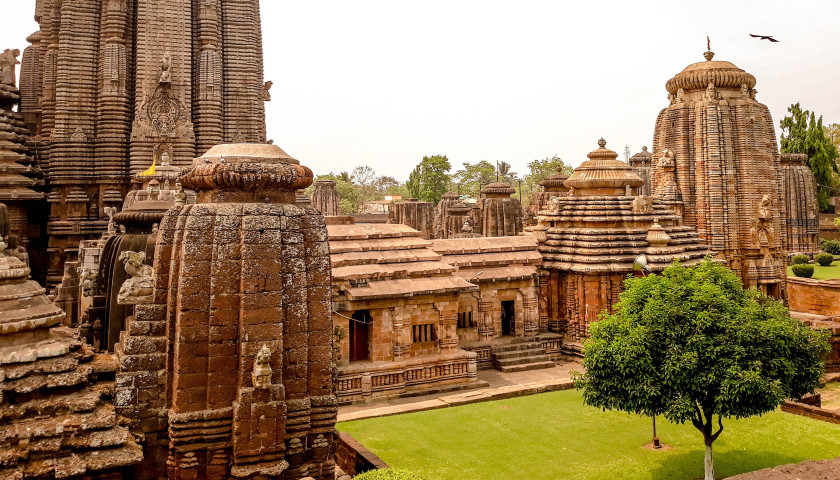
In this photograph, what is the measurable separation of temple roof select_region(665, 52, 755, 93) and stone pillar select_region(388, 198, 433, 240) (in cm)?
1420

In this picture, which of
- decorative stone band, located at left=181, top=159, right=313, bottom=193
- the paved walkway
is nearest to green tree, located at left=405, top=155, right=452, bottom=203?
the paved walkway

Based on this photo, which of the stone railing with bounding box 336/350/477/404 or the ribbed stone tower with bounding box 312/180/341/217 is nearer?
the stone railing with bounding box 336/350/477/404

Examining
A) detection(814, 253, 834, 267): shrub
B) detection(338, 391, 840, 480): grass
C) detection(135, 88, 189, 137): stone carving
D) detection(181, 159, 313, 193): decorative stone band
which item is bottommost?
detection(338, 391, 840, 480): grass

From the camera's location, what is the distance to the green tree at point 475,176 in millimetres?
87000

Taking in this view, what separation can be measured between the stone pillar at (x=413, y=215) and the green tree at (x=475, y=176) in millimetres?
51498

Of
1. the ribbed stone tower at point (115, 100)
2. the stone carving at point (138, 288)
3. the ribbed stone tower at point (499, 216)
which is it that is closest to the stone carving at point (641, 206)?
the ribbed stone tower at point (499, 216)

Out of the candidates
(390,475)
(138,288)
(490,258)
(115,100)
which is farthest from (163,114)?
(390,475)

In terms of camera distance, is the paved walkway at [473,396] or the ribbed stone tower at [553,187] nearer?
the paved walkway at [473,396]

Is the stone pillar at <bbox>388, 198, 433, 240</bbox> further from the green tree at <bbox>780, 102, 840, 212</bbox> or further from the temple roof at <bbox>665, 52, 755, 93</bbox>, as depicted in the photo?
the green tree at <bbox>780, 102, 840, 212</bbox>

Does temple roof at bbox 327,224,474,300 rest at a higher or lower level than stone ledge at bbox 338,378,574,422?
higher

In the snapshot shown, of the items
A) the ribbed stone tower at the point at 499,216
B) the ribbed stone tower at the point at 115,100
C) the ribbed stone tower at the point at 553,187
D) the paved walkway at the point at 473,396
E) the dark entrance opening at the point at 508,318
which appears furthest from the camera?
the ribbed stone tower at the point at 553,187

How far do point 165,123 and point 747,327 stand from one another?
22223mm

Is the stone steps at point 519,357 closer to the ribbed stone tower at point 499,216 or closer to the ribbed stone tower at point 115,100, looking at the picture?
the ribbed stone tower at point 499,216

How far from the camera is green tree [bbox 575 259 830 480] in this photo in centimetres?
992
